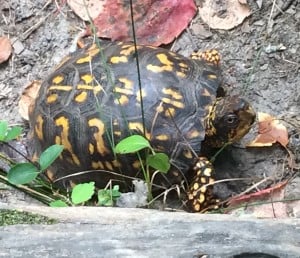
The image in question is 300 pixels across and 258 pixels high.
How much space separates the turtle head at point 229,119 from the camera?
216 cm

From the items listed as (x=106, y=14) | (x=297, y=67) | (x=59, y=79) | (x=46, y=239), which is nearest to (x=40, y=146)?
(x=59, y=79)

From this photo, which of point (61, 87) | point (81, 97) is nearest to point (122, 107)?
point (81, 97)

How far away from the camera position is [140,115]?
2104mm

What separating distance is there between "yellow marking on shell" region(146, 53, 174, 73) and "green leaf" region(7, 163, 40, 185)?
0.59 meters

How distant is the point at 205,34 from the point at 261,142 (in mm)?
491

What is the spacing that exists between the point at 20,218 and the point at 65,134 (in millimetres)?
912

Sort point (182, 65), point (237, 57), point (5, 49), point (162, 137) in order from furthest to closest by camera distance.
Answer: point (5, 49) → point (237, 57) → point (182, 65) → point (162, 137)

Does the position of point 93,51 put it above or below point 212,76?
above

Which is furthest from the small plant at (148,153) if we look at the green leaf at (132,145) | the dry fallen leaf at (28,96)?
the dry fallen leaf at (28,96)

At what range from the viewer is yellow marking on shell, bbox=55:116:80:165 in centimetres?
222

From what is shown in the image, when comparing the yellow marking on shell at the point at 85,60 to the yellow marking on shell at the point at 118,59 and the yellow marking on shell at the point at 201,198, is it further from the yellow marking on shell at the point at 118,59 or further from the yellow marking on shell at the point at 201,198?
the yellow marking on shell at the point at 201,198

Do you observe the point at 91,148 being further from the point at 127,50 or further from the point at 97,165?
the point at 127,50

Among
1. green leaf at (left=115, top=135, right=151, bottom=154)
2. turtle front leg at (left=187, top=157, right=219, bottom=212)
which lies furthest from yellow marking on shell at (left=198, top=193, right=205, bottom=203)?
green leaf at (left=115, top=135, right=151, bottom=154)

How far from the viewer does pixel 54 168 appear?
234cm
